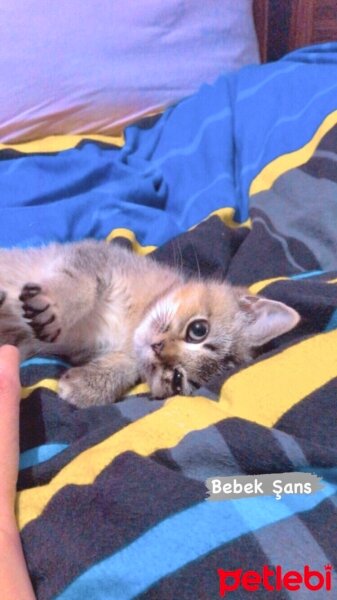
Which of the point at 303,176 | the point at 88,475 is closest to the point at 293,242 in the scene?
the point at 303,176

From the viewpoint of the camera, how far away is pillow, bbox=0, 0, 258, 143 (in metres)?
2.10

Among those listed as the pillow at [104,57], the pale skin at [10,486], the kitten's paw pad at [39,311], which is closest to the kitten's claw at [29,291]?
the kitten's paw pad at [39,311]

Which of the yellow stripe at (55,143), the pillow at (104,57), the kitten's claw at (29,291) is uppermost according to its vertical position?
the pillow at (104,57)

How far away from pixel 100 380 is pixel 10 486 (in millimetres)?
463

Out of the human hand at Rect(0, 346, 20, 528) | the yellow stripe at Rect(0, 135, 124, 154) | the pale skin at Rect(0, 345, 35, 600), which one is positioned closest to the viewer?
the pale skin at Rect(0, 345, 35, 600)

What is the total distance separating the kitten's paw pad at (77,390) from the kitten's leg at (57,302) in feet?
0.30

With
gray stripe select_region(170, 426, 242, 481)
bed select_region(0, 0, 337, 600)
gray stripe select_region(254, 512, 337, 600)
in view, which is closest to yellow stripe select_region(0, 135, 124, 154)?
bed select_region(0, 0, 337, 600)

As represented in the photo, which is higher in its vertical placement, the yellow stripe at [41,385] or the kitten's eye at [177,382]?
the yellow stripe at [41,385]

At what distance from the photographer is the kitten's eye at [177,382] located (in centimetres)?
131

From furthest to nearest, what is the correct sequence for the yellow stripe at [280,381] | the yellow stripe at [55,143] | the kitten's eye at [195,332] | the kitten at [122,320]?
the yellow stripe at [55,143] → the kitten's eye at [195,332] → the kitten at [122,320] → the yellow stripe at [280,381]

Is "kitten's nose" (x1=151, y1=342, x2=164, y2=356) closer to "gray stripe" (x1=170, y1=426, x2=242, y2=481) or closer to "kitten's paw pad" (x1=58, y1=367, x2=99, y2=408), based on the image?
"kitten's paw pad" (x1=58, y1=367, x2=99, y2=408)

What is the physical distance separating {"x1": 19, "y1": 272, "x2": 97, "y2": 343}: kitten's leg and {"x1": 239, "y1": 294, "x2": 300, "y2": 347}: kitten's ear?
0.36 metres

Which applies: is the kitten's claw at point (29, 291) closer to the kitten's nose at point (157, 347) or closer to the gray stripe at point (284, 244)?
the kitten's nose at point (157, 347)

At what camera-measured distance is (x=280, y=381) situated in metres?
1.03
